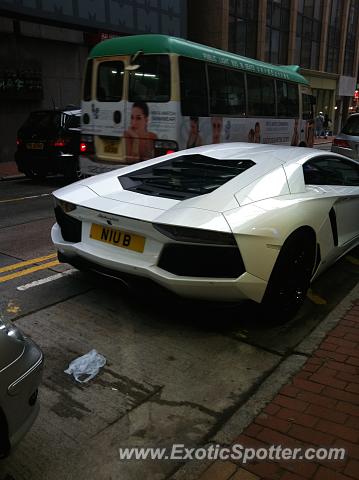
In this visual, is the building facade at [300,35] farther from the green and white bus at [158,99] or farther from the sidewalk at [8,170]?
the green and white bus at [158,99]

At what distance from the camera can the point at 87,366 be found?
3135mm

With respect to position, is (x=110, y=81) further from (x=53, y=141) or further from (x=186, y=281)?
(x=186, y=281)

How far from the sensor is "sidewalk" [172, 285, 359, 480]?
2.28 meters

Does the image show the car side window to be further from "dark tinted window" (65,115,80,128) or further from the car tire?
"dark tinted window" (65,115,80,128)

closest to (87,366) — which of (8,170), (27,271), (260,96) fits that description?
→ (27,271)

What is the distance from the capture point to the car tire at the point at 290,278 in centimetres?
347

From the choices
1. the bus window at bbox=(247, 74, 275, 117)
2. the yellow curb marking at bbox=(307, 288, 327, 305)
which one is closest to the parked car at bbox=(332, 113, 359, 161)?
the bus window at bbox=(247, 74, 275, 117)

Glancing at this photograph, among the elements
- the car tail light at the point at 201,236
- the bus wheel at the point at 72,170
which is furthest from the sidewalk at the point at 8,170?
the car tail light at the point at 201,236

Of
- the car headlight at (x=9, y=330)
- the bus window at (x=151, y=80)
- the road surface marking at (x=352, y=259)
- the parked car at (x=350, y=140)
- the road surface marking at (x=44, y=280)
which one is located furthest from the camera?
the parked car at (x=350, y=140)

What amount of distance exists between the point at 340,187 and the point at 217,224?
1.94m

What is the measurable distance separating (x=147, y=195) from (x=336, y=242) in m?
1.88

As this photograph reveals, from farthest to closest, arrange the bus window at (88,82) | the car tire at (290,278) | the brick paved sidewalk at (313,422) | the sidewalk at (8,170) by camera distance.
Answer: the sidewalk at (8,170) → the bus window at (88,82) → the car tire at (290,278) → the brick paved sidewalk at (313,422)

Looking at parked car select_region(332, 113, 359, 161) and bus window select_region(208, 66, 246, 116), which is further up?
bus window select_region(208, 66, 246, 116)

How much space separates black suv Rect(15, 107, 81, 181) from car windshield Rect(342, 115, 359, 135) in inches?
232
